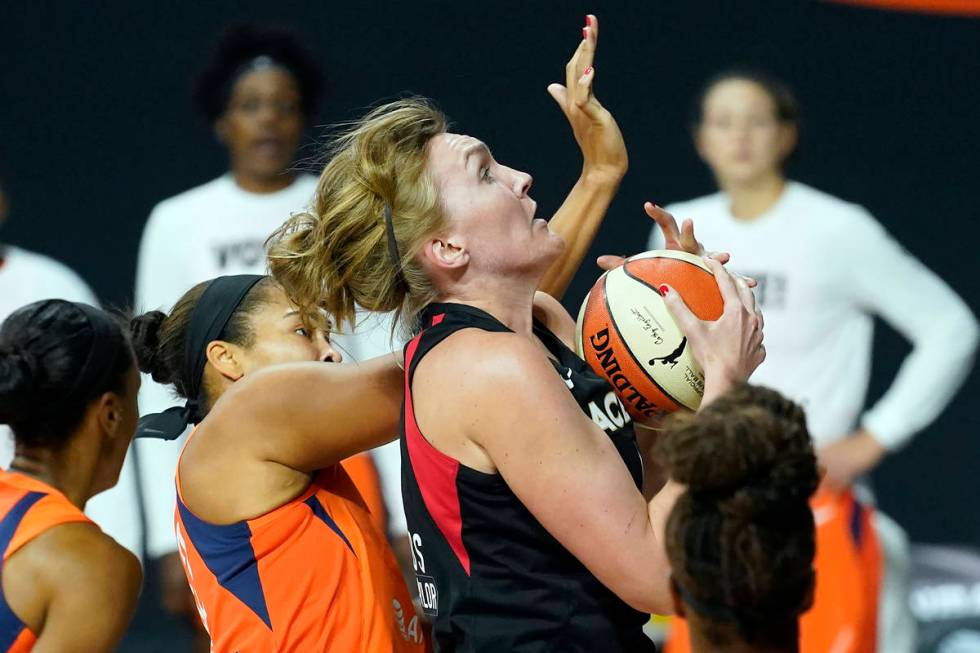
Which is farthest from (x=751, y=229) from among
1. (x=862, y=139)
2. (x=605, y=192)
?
(x=605, y=192)

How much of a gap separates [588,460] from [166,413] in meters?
1.08

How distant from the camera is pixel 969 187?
523 centimetres

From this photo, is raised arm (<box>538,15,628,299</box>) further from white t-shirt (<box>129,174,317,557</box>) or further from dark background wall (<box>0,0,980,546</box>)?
dark background wall (<box>0,0,980,546</box>)

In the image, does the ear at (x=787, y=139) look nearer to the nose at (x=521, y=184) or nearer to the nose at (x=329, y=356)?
the nose at (x=329, y=356)

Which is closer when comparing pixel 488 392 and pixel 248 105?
pixel 488 392

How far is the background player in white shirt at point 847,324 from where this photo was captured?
472 centimetres

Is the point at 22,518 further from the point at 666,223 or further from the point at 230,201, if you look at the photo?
the point at 230,201

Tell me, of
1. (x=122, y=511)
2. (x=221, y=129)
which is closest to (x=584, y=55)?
(x=221, y=129)

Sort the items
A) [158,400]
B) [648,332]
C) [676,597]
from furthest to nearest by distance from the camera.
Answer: [158,400]
[648,332]
[676,597]

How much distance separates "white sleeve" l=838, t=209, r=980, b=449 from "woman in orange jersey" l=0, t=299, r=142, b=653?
2.92 meters

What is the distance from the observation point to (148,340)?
2.73 m

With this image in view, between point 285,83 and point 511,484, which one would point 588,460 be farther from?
point 285,83

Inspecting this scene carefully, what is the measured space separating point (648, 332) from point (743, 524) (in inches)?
29.8

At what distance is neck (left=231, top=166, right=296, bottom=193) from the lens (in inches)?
197
